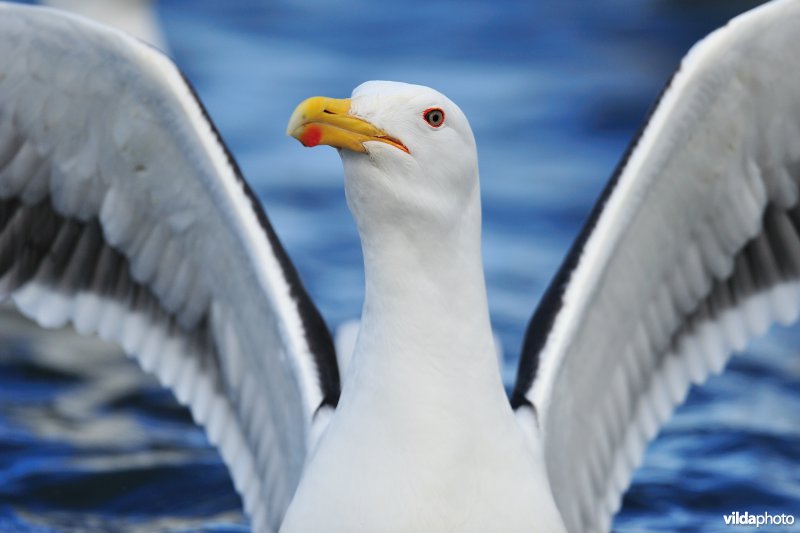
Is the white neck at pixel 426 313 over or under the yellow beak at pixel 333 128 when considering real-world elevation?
under

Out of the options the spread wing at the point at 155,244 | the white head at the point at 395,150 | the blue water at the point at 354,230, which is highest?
the white head at the point at 395,150

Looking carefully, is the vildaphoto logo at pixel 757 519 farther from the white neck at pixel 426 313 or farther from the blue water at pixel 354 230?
the white neck at pixel 426 313

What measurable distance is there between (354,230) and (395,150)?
22.6 feet

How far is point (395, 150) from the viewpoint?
17.4ft

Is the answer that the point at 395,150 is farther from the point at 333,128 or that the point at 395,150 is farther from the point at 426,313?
the point at 426,313

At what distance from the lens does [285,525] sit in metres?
5.84

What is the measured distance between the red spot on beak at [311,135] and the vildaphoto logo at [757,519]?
138 inches

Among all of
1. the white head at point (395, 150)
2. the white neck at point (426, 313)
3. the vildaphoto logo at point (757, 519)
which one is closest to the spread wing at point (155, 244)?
the white neck at point (426, 313)

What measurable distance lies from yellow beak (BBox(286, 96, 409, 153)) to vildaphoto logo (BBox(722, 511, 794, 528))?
338cm

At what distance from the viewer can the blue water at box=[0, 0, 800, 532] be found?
8.41 meters

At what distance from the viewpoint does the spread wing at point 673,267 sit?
651 centimetres

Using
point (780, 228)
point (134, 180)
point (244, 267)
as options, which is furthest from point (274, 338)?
point (780, 228)

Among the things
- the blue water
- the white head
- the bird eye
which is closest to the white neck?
the white head

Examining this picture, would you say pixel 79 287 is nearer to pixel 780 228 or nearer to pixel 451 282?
pixel 451 282
